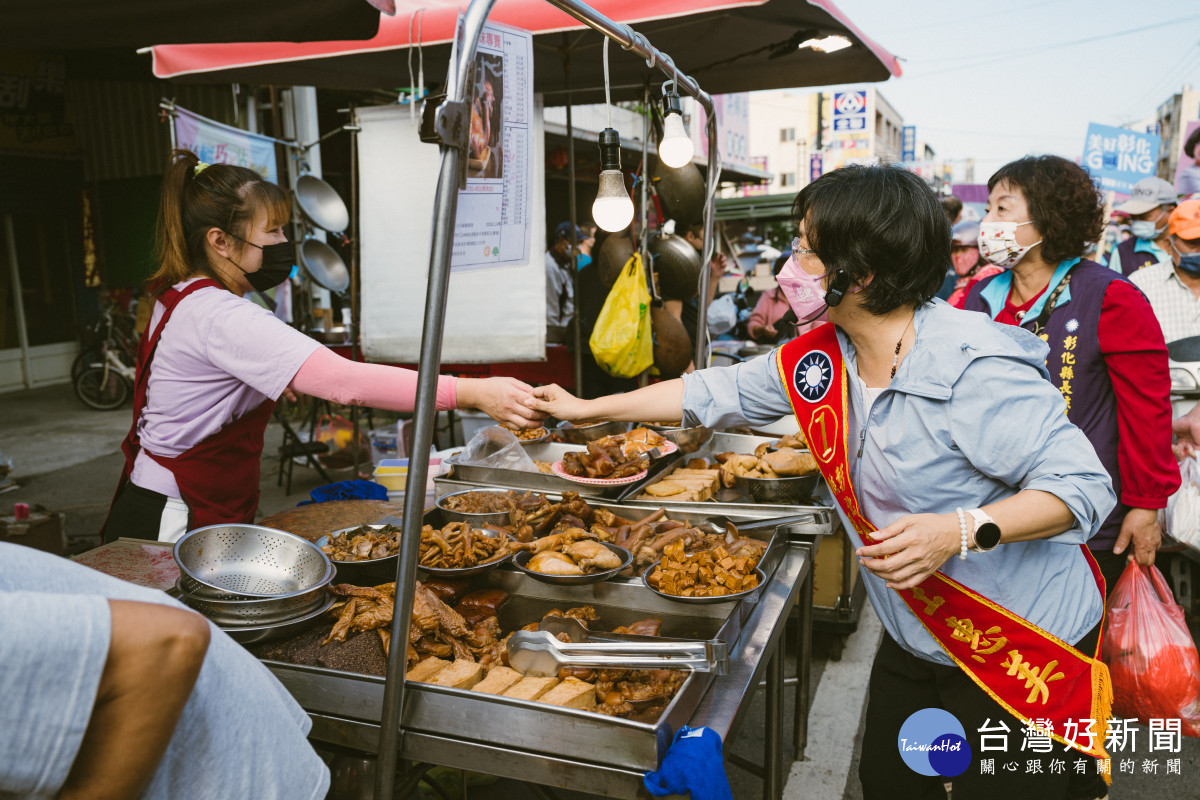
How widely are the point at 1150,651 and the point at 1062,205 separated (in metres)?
1.71

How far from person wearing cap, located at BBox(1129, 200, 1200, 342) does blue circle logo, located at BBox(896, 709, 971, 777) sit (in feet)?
11.7

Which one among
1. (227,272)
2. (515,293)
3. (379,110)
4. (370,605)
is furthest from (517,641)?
(379,110)

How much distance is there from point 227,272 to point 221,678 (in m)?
1.82

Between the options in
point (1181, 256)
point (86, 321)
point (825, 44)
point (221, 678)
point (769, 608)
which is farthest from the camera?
point (86, 321)

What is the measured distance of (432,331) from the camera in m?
1.44

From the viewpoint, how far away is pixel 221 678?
101cm

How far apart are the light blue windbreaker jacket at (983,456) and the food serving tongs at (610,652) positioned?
24.4 inches

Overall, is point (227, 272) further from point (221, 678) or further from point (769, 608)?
point (769, 608)

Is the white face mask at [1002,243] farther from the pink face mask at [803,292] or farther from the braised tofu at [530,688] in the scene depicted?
the braised tofu at [530,688]

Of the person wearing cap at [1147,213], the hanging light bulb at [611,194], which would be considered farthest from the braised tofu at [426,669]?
the person wearing cap at [1147,213]

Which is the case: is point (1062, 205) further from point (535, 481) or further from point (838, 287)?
point (535, 481)

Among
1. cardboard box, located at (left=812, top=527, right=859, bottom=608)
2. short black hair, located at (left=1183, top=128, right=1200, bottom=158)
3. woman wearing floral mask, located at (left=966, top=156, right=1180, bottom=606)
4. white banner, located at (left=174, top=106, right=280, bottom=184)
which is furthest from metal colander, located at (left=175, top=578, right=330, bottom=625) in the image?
short black hair, located at (left=1183, top=128, right=1200, bottom=158)

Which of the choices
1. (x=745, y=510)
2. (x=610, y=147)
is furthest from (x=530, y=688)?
(x=610, y=147)

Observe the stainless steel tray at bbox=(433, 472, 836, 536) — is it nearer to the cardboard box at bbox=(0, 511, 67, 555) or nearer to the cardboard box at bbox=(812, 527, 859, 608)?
the cardboard box at bbox=(812, 527, 859, 608)
